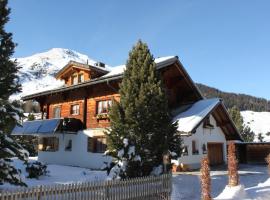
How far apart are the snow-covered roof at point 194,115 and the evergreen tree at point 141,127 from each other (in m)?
6.87

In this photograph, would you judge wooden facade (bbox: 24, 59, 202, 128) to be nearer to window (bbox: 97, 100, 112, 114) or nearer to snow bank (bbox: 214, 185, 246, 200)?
window (bbox: 97, 100, 112, 114)

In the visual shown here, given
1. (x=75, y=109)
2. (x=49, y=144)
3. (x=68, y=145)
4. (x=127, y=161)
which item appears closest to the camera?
(x=127, y=161)

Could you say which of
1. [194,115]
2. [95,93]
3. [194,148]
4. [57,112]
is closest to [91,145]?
[95,93]

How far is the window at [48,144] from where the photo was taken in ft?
110

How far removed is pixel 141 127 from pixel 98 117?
12234 mm

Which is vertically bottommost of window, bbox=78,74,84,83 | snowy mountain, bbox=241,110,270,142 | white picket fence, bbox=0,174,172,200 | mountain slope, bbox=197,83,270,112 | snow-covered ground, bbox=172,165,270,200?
snow-covered ground, bbox=172,165,270,200

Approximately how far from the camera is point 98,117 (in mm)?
29250

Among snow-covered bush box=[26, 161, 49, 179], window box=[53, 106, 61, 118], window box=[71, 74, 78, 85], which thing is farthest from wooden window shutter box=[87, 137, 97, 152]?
snow-covered bush box=[26, 161, 49, 179]

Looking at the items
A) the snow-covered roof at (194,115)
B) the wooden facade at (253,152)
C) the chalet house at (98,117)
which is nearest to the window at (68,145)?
the chalet house at (98,117)

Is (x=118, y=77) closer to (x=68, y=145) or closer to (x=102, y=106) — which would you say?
(x=102, y=106)

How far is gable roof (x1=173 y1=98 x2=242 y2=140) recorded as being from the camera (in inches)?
1002

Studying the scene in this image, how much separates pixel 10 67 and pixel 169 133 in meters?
8.70

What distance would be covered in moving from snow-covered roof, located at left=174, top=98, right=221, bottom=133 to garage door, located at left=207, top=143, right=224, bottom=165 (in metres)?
4.25

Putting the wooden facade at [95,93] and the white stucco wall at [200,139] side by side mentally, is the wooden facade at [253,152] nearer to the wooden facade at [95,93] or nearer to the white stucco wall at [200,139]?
the white stucco wall at [200,139]
